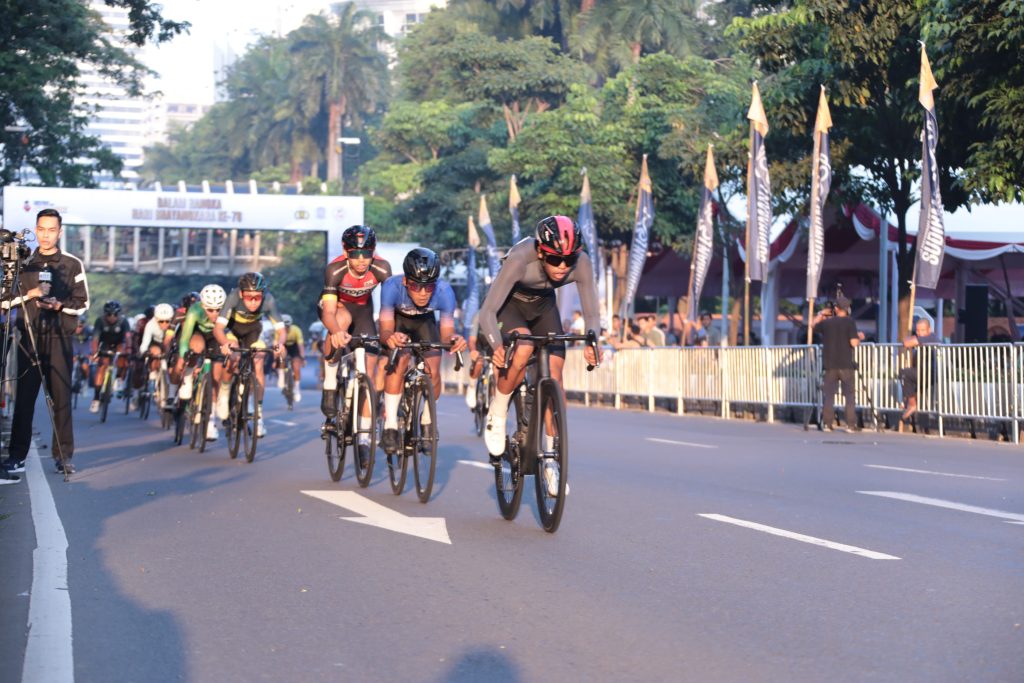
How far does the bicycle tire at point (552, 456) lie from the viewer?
29.7ft

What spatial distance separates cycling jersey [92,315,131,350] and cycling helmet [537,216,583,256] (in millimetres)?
18104

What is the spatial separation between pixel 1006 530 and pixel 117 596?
5.11m

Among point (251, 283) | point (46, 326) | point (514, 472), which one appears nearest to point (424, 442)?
point (514, 472)

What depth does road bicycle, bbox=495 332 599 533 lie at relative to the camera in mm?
9109

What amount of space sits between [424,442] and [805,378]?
14608mm

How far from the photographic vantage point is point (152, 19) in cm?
3256

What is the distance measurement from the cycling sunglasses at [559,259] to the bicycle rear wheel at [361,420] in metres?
2.99

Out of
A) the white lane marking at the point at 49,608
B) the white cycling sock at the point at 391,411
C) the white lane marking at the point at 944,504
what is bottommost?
the white lane marking at the point at 49,608

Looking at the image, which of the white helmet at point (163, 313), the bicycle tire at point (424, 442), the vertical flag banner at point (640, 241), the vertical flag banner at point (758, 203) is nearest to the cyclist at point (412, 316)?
the bicycle tire at point (424, 442)

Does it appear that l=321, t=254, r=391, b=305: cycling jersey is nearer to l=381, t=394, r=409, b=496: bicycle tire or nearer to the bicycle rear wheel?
the bicycle rear wheel

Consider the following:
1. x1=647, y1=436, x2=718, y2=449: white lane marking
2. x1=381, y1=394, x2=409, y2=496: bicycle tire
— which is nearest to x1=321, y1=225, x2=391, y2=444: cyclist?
x1=381, y1=394, x2=409, y2=496: bicycle tire

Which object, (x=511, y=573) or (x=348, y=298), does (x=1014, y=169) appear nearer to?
(x=348, y=298)

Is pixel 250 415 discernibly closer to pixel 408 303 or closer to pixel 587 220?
pixel 408 303

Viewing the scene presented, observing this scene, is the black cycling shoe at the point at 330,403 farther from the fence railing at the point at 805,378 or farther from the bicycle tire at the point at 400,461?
the fence railing at the point at 805,378
